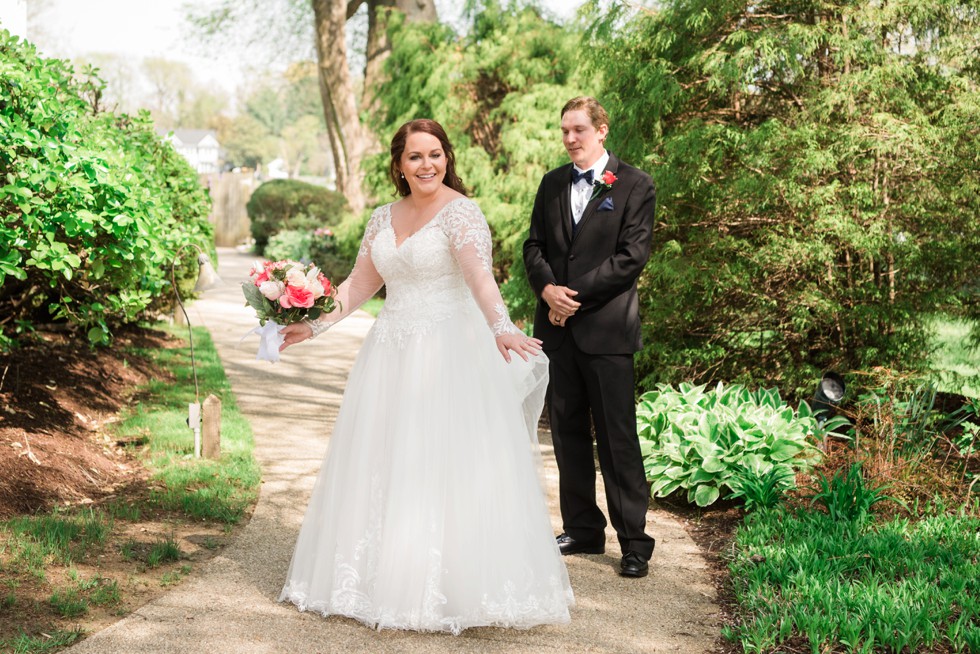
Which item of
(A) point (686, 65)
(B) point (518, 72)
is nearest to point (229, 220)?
(B) point (518, 72)

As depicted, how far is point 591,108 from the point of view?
14.4ft

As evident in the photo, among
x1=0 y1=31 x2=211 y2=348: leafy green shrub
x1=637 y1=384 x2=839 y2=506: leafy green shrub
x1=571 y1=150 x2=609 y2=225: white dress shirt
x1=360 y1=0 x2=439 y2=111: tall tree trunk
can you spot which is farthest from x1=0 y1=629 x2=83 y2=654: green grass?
x1=360 y1=0 x2=439 y2=111: tall tree trunk

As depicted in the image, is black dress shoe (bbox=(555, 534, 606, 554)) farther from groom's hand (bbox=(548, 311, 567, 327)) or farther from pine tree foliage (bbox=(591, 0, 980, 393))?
pine tree foliage (bbox=(591, 0, 980, 393))

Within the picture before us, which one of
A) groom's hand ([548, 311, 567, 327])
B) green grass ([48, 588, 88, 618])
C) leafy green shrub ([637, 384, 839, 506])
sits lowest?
green grass ([48, 588, 88, 618])

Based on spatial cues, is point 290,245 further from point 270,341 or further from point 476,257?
point 476,257

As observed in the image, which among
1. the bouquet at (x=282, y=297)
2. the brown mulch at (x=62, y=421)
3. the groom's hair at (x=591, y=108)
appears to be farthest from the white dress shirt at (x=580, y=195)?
the brown mulch at (x=62, y=421)

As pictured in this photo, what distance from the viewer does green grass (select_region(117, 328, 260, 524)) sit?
209 inches

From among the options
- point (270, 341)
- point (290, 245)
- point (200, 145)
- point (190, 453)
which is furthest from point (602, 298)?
point (200, 145)

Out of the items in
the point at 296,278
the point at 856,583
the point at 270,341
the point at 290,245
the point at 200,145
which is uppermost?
the point at 200,145

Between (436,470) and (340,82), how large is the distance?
1942cm

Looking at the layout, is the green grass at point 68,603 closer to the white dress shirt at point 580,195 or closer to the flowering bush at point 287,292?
the flowering bush at point 287,292

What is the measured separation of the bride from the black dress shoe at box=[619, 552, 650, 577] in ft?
1.88

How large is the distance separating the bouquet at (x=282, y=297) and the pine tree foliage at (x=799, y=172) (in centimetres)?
330

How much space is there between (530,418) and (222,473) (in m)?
2.58
